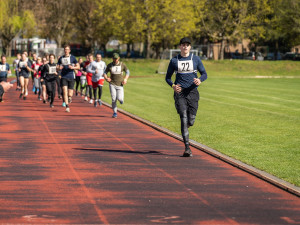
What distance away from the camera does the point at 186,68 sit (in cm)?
1134

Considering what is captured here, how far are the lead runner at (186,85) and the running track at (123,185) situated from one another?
0.60 metres

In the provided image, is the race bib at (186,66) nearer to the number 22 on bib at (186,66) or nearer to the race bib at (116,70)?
the number 22 on bib at (186,66)

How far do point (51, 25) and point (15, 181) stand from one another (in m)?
71.6

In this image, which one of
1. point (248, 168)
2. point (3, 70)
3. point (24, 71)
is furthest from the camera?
point (24, 71)

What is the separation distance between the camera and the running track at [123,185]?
6.95m

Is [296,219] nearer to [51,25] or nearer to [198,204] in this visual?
[198,204]

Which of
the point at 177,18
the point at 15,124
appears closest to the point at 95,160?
the point at 15,124

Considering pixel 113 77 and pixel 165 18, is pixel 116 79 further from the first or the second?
pixel 165 18

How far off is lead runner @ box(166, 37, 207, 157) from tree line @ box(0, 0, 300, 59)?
5432 cm

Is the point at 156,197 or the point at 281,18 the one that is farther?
the point at 281,18

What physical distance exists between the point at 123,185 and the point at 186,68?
334cm

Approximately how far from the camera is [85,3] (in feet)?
265

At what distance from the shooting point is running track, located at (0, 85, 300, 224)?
695 centimetres

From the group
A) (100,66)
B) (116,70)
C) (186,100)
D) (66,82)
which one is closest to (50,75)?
(66,82)
